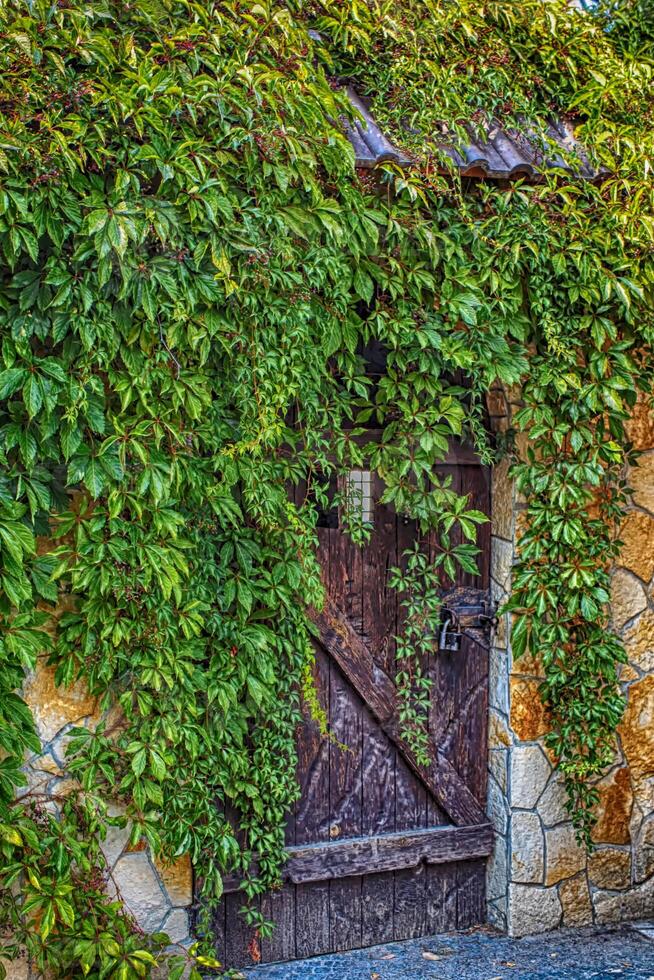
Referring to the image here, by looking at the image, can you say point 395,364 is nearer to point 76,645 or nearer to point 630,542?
point 630,542

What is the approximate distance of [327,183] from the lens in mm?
2836

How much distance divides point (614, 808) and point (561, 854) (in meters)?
0.31

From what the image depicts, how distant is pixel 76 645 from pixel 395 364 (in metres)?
1.56

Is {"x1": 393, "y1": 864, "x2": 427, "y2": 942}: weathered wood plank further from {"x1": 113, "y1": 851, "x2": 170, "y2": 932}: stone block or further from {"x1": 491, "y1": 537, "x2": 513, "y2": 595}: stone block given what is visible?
{"x1": 491, "y1": 537, "x2": 513, "y2": 595}: stone block

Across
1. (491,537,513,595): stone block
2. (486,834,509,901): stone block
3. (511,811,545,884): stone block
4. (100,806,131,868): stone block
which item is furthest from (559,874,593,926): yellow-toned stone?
(100,806,131,868): stone block

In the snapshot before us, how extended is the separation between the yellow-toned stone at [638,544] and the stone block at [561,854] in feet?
3.67

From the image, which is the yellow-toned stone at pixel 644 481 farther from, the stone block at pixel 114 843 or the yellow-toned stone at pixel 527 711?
the stone block at pixel 114 843

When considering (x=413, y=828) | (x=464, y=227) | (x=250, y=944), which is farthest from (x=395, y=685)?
(x=464, y=227)

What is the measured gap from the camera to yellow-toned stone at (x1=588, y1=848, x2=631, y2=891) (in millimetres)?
3631

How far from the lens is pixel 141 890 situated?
9.71 feet

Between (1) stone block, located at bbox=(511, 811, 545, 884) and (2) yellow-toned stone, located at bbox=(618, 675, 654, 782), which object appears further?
(2) yellow-toned stone, located at bbox=(618, 675, 654, 782)

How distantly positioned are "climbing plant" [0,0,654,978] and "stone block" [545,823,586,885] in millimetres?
110

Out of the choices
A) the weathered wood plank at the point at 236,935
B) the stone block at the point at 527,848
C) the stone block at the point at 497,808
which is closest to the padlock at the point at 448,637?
the stone block at the point at 497,808

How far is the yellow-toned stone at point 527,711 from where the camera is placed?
3551 mm
